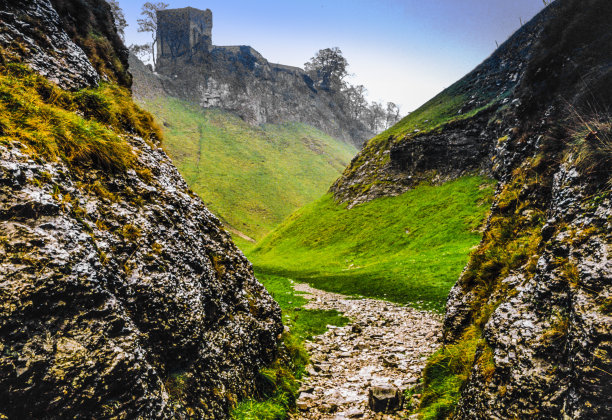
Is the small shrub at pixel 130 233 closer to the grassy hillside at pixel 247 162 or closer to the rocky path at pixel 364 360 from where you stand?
Result: the rocky path at pixel 364 360

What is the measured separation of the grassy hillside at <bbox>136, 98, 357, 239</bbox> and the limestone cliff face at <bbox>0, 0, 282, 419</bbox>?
87.5 meters

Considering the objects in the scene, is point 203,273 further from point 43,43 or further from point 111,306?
point 43,43

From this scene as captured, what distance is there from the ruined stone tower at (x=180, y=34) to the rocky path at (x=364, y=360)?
197105 millimetres

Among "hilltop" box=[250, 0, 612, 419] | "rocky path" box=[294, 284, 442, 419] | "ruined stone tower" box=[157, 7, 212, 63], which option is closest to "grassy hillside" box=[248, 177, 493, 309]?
"rocky path" box=[294, 284, 442, 419]

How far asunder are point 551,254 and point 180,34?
213 meters

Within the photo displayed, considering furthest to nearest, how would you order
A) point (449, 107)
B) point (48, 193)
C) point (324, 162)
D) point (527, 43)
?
point (324, 162)
point (449, 107)
point (527, 43)
point (48, 193)

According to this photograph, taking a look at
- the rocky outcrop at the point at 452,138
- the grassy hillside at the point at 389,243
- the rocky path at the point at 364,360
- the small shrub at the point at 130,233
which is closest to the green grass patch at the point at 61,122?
the small shrub at the point at 130,233

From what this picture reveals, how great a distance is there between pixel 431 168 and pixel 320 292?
46696mm

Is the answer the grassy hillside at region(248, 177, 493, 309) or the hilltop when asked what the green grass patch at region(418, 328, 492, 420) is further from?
the grassy hillside at region(248, 177, 493, 309)

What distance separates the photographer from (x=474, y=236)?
128 ft

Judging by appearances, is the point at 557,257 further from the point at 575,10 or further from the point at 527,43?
the point at 527,43

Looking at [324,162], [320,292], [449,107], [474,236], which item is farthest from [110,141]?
[324,162]

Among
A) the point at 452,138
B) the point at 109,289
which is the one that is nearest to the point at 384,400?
the point at 109,289

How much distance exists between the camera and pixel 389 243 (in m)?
50.5
